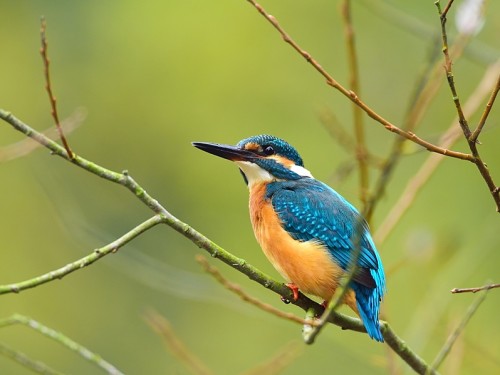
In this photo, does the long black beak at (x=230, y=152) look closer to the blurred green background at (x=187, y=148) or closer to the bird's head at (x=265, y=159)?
the bird's head at (x=265, y=159)

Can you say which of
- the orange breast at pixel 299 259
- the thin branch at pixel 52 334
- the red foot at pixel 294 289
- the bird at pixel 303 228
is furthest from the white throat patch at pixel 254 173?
the thin branch at pixel 52 334

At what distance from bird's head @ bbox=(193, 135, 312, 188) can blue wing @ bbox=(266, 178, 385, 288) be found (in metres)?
0.17

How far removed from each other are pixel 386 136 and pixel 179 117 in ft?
11.9

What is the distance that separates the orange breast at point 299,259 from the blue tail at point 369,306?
0.05 meters

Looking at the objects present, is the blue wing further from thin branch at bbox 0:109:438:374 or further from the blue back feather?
thin branch at bbox 0:109:438:374

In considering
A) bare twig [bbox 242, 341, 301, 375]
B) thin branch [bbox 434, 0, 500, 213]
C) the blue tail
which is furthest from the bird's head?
thin branch [bbox 434, 0, 500, 213]

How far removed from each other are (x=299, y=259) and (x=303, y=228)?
0.18 meters

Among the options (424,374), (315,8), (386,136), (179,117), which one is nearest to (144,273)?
(424,374)

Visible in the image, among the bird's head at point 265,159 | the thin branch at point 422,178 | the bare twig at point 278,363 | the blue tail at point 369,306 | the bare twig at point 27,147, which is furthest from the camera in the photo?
the bird's head at point 265,159

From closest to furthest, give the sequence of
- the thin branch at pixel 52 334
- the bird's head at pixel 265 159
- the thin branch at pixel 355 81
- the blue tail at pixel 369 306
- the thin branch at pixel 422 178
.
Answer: the thin branch at pixel 52 334
the blue tail at pixel 369 306
the thin branch at pixel 355 81
the thin branch at pixel 422 178
the bird's head at pixel 265 159

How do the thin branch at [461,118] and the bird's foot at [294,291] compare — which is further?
the bird's foot at [294,291]

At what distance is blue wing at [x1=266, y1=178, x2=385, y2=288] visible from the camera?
12.5ft

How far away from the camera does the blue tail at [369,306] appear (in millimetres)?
3301

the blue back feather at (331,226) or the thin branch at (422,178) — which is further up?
the thin branch at (422,178)
